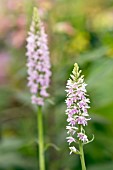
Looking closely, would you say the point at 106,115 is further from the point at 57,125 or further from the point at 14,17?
the point at 14,17

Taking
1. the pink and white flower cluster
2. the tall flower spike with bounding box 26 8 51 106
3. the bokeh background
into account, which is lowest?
the pink and white flower cluster

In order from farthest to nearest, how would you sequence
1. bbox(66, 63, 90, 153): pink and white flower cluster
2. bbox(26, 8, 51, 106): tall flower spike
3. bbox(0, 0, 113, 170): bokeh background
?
bbox(0, 0, 113, 170): bokeh background
bbox(26, 8, 51, 106): tall flower spike
bbox(66, 63, 90, 153): pink and white flower cluster

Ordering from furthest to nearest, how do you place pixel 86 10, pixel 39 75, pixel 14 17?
pixel 86 10 → pixel 14 17 → pixel 39 75

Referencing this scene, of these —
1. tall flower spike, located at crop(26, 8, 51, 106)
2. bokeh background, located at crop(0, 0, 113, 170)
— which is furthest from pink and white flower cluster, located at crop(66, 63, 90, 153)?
bokeh background, located at crop(0, 0, 113, 170)

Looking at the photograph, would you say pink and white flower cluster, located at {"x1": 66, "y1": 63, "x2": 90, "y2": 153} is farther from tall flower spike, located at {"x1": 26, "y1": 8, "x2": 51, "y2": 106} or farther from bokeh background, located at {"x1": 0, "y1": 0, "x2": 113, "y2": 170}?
bokeh background, located at {"x1": 0, "y1": 0, "x2": 113, "y2": 170}

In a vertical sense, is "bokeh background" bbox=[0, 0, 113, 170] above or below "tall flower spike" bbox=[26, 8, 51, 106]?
above

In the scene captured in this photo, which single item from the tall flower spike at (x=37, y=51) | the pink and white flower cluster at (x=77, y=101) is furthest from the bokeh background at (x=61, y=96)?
the pink and white flower cluster at (x=77, y=101)

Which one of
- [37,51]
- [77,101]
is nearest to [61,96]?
[37,51]

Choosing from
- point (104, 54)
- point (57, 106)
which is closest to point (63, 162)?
point (57, 106)
